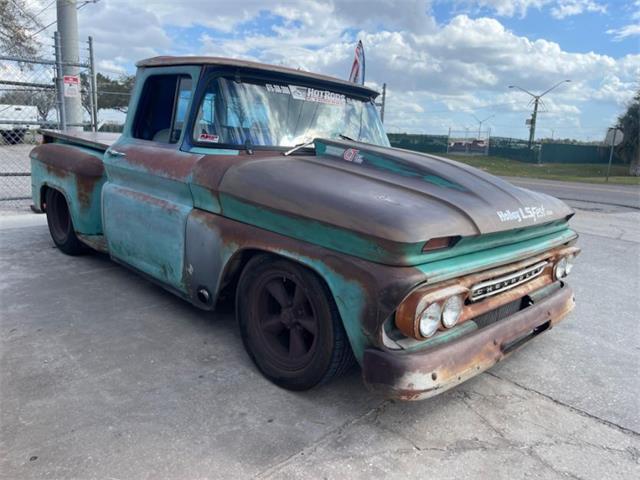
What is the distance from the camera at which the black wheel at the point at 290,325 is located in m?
2.55

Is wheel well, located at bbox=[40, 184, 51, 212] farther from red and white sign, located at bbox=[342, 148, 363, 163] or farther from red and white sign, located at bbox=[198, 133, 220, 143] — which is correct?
red and white sign, located at bbox=[342, 148, 363, 163]

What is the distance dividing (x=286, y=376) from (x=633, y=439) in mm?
1813

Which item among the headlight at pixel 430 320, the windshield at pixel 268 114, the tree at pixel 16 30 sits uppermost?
the tree at pixel 16 30

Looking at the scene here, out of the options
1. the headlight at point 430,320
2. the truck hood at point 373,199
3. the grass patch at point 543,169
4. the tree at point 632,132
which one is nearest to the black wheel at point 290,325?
the truck hood at point 373,199

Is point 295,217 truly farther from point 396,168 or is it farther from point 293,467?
point 293,467

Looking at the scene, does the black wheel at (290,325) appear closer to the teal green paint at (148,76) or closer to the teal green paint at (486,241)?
the teal green paint at (486,241)

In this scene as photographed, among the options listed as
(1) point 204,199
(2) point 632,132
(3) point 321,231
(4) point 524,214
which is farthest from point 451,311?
(2) point 632,132

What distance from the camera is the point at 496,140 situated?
41594 mm

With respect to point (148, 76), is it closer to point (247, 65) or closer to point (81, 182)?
point (247, 65)

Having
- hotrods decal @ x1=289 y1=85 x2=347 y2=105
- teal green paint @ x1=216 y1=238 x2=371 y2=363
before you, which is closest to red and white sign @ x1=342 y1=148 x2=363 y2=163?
hotrods decal @ x1=289 y1=85 x2=347 y2=105

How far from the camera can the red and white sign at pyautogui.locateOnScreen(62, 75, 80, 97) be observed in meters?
7.55

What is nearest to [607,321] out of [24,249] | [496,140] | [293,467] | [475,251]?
[475,251]

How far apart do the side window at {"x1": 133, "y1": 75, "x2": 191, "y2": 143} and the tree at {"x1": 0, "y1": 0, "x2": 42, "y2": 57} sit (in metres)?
14.4

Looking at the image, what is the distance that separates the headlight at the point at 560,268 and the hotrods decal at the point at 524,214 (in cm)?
37
